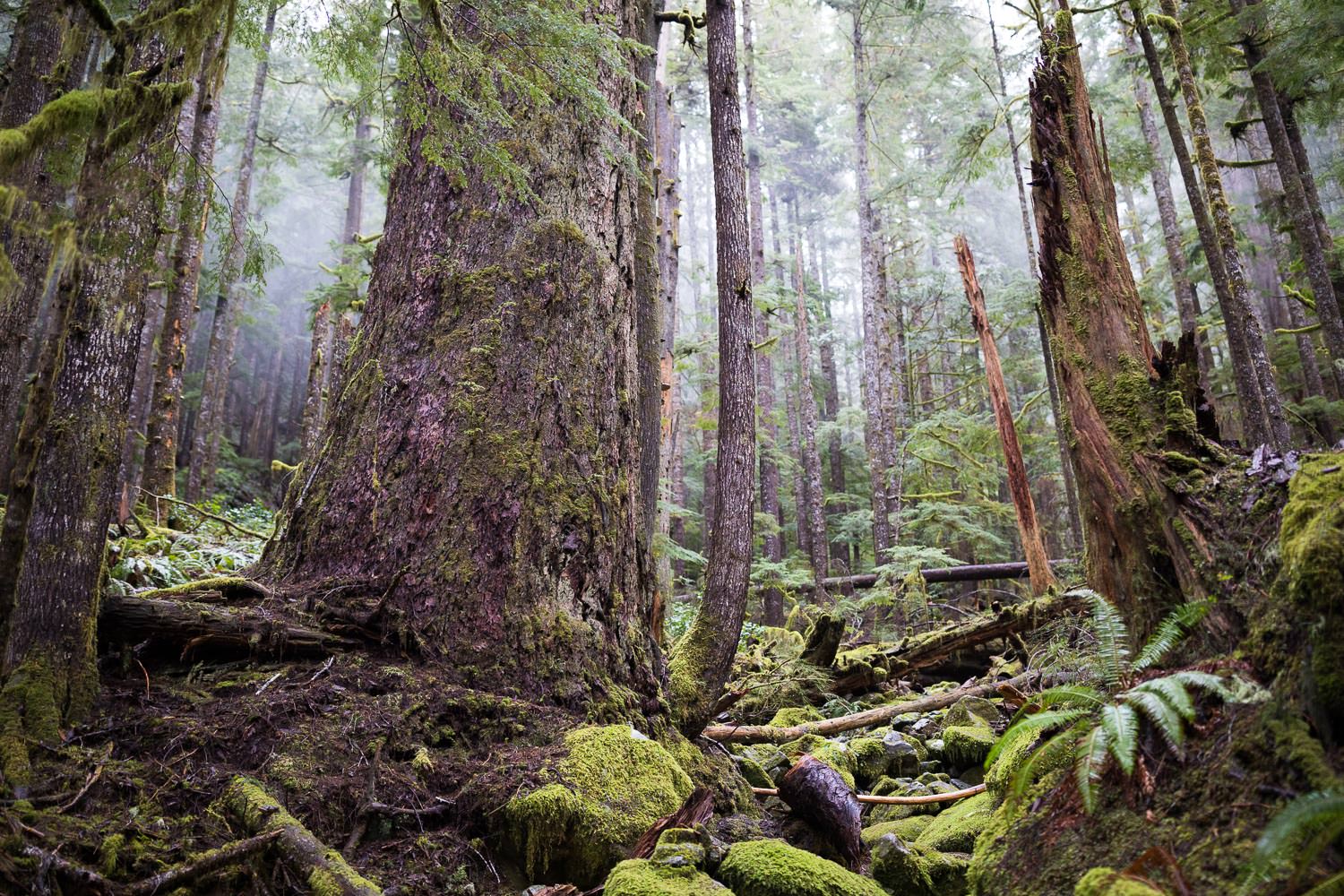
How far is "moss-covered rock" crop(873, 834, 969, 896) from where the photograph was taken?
311cm

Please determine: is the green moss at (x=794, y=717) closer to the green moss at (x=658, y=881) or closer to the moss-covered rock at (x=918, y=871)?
the moss-covered rock at (x=918, y=871)

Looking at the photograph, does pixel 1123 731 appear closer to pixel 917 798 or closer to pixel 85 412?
pixel 917 798

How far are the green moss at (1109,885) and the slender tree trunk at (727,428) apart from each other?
319cm

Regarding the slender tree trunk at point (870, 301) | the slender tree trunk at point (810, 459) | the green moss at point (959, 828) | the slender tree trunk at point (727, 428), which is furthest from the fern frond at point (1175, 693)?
the slender tree trunk at point (870, 301)

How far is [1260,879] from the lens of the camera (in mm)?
1578

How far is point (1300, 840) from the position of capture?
155 cm

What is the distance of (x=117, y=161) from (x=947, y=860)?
4489 millimetres

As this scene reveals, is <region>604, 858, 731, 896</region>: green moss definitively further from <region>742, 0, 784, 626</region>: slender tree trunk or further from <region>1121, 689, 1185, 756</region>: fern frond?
<region>742, 0, 784, 626</region>: slender tree trunk

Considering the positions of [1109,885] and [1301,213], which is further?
[1301,213]

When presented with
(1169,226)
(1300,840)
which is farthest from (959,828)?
(1169,226)

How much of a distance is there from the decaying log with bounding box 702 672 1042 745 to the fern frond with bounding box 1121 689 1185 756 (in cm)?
379

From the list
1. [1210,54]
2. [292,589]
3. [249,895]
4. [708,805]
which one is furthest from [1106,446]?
[1210,54]

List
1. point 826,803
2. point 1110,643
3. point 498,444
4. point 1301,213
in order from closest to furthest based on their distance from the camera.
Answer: point 1110,643 < point 826,803 < point 498,444 < point 1301,213

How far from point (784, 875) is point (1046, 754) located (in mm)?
1096
